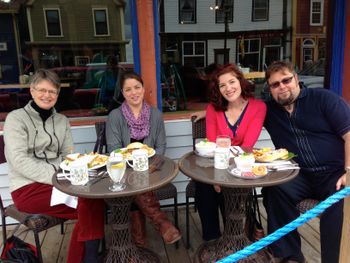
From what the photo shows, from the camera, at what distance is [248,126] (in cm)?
205

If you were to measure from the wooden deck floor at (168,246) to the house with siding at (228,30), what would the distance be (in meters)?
2.70

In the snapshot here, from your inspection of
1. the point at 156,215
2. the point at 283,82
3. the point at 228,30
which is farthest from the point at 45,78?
the point at 228,30

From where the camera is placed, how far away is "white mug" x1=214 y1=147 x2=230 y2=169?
166cm

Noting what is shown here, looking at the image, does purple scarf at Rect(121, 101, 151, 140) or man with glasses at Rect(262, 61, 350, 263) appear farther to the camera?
purple scarf at Rect(121, 101, 151, 140)

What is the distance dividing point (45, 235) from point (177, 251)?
3.62 feet

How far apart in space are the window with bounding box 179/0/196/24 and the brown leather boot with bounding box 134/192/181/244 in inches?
169

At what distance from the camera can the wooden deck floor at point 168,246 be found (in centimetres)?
215

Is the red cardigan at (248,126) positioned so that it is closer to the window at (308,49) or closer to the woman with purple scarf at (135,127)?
the woman with purple scarf at (135,127)

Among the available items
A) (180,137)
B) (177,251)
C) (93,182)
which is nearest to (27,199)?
(93,182)

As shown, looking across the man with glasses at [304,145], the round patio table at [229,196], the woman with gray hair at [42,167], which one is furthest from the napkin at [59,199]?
the man with glasses at [304,145]

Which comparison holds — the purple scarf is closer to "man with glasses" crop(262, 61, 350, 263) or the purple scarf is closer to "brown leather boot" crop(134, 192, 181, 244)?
"brown leather boot" crop(134, 192, 181, 244)

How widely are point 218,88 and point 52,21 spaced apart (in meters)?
4.57

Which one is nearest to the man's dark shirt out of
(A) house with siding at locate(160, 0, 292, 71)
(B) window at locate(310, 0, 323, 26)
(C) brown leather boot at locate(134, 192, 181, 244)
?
(C) brown leather boot at locate(134, 192, 181, 244)

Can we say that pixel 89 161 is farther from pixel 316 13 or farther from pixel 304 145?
pixel 316 13
